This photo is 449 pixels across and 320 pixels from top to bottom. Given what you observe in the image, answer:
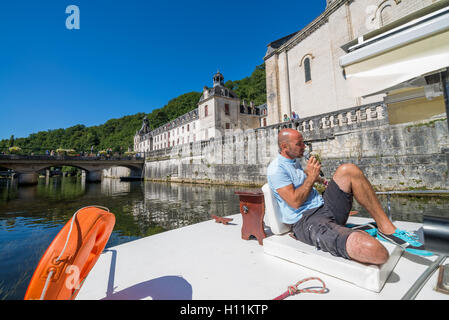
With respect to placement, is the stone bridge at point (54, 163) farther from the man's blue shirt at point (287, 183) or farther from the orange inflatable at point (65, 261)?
the man's blue shirt at point (287, 183)

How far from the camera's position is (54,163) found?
25.2 m

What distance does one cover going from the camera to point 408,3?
402 inches

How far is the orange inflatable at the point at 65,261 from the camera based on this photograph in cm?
88

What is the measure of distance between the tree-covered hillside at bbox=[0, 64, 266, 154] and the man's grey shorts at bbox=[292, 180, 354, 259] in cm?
4548

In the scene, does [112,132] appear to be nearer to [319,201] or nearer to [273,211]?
[273,211]

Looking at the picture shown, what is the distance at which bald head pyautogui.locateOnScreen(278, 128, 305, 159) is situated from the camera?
6.50 ft

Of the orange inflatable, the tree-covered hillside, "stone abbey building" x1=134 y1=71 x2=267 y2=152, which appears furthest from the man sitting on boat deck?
the tree-covered hillside

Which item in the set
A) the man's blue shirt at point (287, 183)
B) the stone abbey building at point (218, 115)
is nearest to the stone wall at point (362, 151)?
the man's blue shirt at point (287, 183)

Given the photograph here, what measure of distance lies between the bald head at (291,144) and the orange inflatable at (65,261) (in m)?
1.72

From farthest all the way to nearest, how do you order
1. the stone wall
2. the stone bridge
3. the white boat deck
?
the stone bridge → the stone wall → the white boat deck

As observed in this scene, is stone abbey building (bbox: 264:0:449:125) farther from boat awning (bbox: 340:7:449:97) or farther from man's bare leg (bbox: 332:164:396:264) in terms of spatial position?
man's bare leg (bbox: 332:164:396:264)

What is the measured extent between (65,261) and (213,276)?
109cm

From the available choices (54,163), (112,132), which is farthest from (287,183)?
(112,132)
